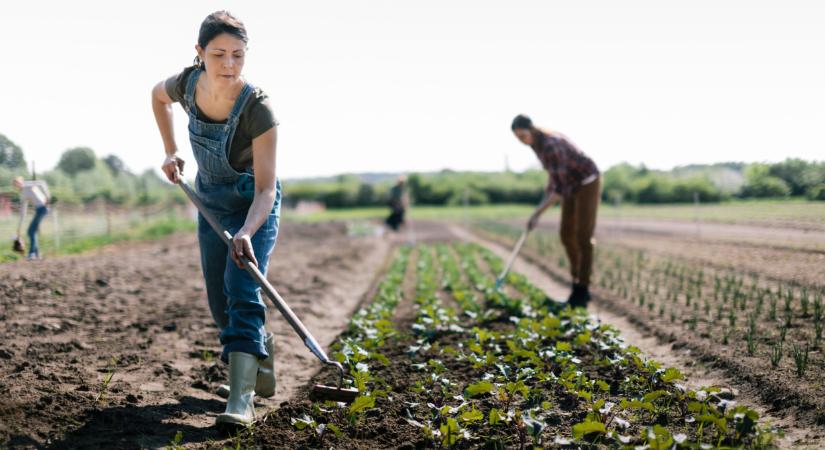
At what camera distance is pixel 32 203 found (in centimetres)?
815

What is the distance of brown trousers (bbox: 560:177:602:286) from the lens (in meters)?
6.93

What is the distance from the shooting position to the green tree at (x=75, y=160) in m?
14.7

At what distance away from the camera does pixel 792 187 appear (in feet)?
28.2

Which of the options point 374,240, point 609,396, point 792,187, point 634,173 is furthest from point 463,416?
point 634,173

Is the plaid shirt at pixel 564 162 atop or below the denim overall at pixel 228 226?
atop

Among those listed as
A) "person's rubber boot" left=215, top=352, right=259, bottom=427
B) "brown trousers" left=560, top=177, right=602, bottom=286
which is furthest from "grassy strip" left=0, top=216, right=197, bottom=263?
"brown trousers" left=560, top=177, right=602, bottom=286

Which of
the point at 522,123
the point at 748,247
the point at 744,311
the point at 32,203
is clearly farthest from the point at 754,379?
the point at 748,247

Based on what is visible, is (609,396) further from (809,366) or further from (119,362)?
(119,362)

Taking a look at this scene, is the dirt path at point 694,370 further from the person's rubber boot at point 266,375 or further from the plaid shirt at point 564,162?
the person's rubber boot at point 266,375

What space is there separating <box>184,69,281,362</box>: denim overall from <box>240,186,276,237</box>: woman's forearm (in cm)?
19

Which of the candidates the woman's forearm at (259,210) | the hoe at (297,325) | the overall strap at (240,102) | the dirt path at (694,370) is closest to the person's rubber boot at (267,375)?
the hoe at (297,325)

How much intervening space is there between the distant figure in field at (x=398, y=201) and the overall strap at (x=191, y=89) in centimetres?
1609

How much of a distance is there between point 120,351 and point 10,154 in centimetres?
410

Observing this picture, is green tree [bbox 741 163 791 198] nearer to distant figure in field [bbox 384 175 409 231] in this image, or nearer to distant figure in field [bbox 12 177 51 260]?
distant figure in field [bbox 12 177 51 260]
